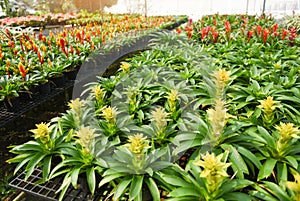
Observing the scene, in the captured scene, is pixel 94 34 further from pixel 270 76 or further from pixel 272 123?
pixel 272 123

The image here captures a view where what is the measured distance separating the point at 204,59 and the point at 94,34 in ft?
10.7

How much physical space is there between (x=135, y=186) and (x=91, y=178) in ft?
0.90

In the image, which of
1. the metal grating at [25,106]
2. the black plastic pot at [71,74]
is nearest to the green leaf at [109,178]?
the metal grating at [25,106]

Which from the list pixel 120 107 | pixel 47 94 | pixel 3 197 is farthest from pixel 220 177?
pixel 47 94

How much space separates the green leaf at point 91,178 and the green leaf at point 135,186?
9.0 inches

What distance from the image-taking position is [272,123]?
176 cm

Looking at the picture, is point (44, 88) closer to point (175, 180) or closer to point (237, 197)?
point (175, 180)

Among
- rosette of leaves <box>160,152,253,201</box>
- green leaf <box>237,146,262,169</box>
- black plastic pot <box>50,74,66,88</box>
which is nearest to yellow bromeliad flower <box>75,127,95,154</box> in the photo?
rosette of leaves <box>160,152,253,201</box>

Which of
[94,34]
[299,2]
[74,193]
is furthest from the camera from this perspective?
[299,2]

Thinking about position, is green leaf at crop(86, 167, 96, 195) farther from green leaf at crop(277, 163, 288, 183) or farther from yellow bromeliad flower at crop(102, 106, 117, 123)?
green leaf at crop(277, 163, 288, 183)

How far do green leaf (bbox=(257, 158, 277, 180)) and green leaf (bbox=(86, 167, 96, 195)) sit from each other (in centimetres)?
87

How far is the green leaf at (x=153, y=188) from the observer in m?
1.31

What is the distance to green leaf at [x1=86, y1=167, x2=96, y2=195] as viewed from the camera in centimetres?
141

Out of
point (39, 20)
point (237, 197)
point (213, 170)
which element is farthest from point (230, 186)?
point (39, 20)
